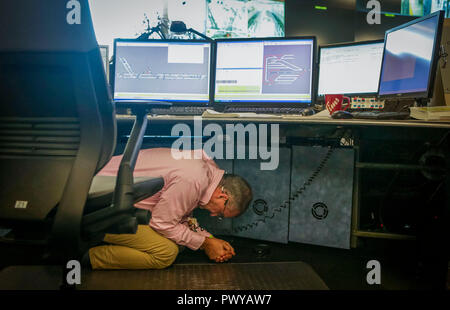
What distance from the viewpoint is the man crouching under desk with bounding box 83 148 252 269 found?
1.45 metres

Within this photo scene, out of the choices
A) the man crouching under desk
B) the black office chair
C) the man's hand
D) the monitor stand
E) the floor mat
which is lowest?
the floor mat

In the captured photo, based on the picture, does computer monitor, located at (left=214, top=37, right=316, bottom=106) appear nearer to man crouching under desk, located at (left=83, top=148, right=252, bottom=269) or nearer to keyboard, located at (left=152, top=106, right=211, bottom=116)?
keyboard, located at (left=152, top=106, right=211, bottom=116)

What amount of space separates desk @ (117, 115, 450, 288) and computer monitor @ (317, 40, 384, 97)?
0.25 m

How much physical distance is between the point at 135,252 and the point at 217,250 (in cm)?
38

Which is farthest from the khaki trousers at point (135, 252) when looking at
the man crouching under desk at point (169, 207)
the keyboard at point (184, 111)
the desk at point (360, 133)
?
the keyboard at point (184, 111)

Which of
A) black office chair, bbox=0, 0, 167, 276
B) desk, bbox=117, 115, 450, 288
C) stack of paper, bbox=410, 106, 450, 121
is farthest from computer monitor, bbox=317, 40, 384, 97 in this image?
black office chair, bbox=0, 0, 167, 276

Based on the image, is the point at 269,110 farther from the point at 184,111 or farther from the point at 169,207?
the point at 169,207

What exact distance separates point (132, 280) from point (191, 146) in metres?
0.87

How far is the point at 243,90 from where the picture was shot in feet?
6.51

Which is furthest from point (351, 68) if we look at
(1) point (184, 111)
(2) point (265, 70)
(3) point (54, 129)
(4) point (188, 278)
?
(3) point (54, 129)

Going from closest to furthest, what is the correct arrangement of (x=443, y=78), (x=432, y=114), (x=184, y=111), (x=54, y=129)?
1. (x=54, y=129)
2. (x=432, y=114)
3. (x=443, y=78)
4. (x=184, y=111)

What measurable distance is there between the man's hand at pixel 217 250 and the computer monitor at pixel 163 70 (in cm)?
80

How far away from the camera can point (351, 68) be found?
199 cm

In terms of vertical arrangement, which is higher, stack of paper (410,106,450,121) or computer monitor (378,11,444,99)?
computer monitor (378,11,444,99)
